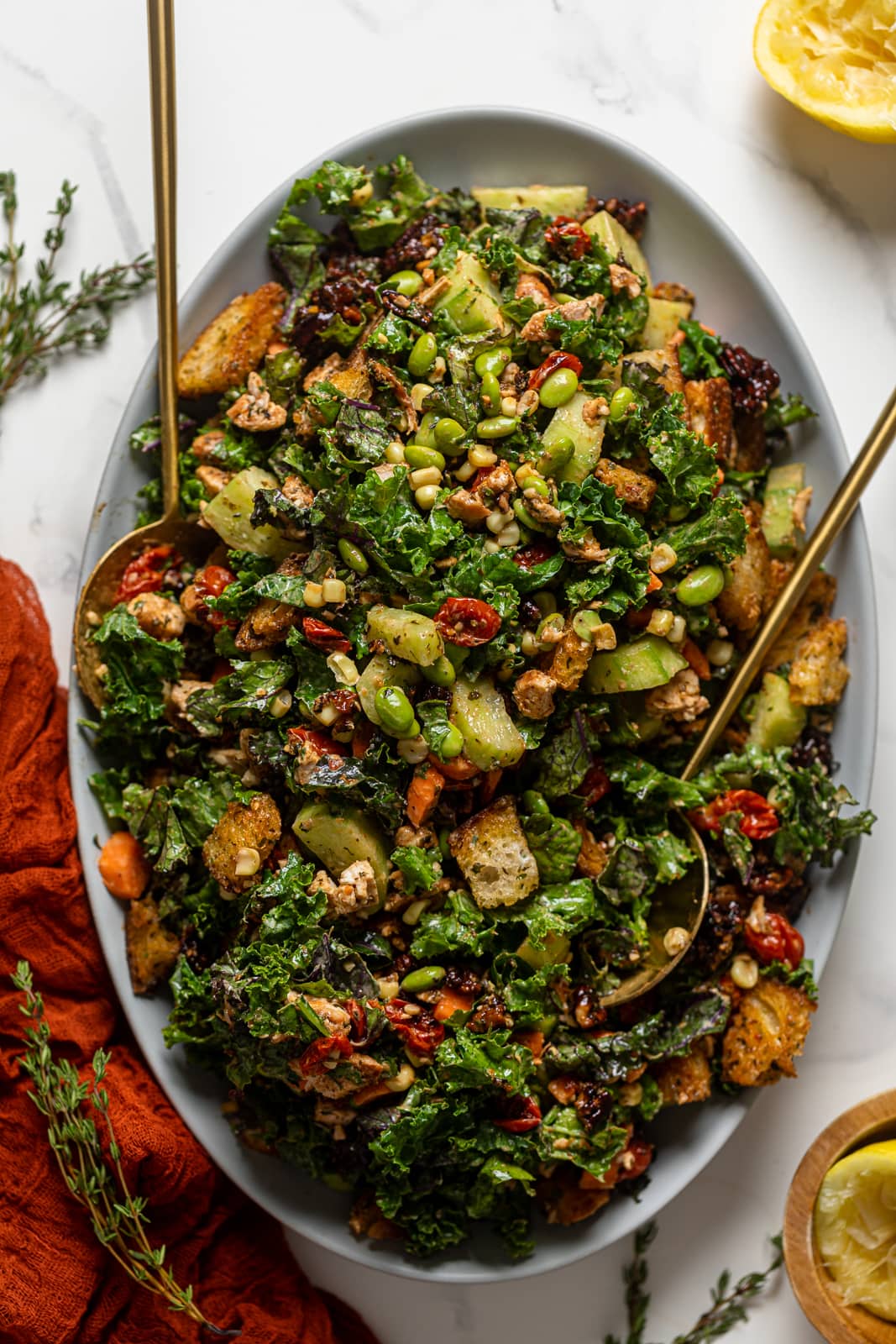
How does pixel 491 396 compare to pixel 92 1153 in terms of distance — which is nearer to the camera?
pixel 491 396

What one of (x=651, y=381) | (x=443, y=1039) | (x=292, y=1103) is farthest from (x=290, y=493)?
(x=292, y=1103)

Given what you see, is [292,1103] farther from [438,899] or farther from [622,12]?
[622,12]

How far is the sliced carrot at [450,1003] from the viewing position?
3729mm

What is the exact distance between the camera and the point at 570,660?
3.57 meters

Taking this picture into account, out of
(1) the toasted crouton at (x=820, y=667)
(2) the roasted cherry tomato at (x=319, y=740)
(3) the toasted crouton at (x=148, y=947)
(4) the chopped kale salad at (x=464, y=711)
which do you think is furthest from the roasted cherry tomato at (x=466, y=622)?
(3) the toasted crouton at (x=148, y=947)

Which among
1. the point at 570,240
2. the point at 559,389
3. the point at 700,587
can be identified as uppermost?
the point at 570,240

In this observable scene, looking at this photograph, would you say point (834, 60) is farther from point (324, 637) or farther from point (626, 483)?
point (324, 637)

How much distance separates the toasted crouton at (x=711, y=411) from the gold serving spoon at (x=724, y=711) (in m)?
0.42

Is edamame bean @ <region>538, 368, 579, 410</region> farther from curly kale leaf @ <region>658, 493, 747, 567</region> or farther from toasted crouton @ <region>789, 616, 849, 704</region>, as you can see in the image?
toasted crouton @ <region>789, 616, 849, 704</region>

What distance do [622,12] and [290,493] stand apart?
93.3 inches

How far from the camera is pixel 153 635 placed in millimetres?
3975

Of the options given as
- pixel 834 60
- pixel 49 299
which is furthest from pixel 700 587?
pixel 49 299

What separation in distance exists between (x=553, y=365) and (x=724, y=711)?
4.13ft

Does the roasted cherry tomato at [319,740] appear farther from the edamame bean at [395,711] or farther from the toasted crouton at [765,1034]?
the toasted crouton at [765,1034]
